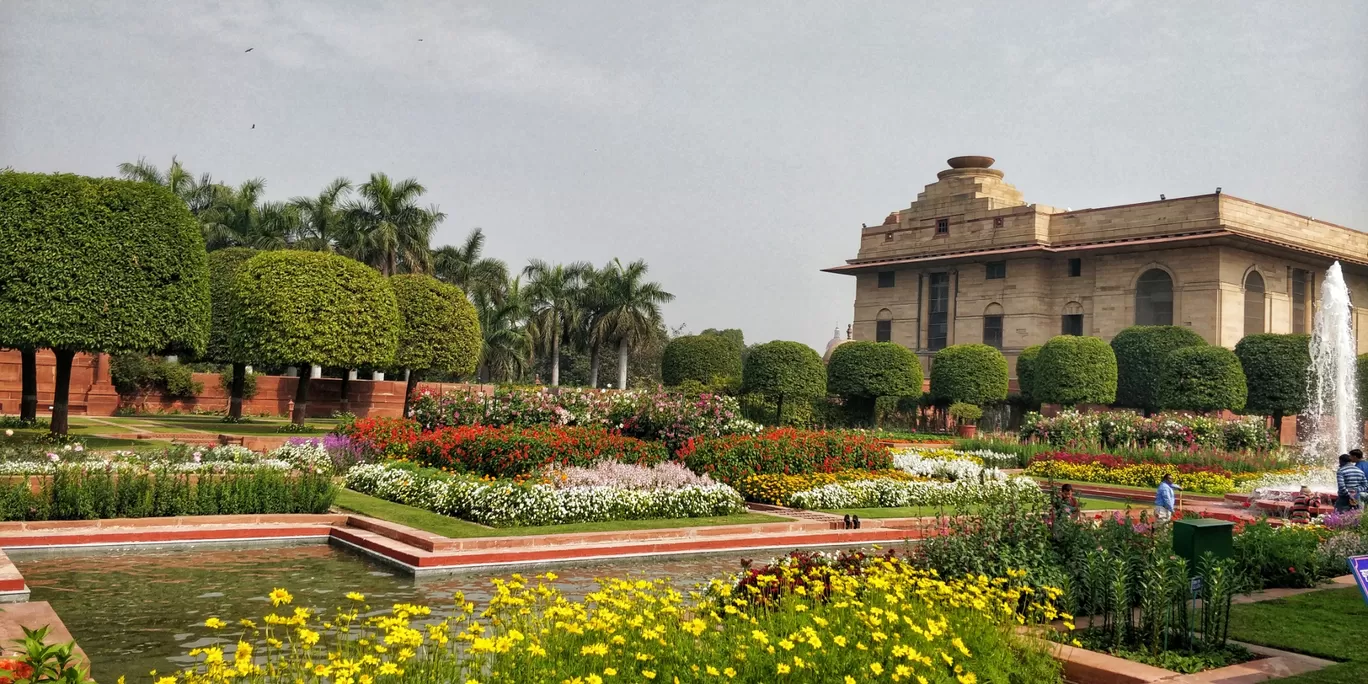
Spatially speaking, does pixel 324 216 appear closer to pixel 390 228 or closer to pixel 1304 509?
pixel 390 228

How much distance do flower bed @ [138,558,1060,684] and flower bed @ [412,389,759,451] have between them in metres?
11.9

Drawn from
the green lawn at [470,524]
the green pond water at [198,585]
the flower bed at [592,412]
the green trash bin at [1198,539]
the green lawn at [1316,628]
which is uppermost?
the flower bed at [592,412]

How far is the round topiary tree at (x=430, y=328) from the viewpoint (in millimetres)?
32812

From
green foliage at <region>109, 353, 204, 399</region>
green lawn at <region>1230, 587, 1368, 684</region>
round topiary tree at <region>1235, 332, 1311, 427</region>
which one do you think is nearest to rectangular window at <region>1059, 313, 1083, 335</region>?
round topiary tree at <region>1235, 332, 1311, 427</region>

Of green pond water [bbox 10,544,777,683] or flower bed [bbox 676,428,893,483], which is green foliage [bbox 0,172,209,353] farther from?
flower bed [bbox 676,428,893,483]

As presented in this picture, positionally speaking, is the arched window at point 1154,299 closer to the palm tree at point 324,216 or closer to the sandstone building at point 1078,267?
the sandstone building at point 1078,267

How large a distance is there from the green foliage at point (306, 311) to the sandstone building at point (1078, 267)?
30.4 meters

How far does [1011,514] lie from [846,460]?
959cm

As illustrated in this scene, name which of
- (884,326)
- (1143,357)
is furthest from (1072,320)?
(884,326)

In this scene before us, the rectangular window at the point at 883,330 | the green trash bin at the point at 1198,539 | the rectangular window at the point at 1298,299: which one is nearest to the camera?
the green trash bin at the point at 1198,539

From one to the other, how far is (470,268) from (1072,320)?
28.7 meters

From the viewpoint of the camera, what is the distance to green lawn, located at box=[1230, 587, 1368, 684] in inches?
256

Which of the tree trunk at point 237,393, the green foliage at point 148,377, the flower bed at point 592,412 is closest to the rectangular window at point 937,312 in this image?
the tree trunk at point 237,393

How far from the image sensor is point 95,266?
21000 mm
